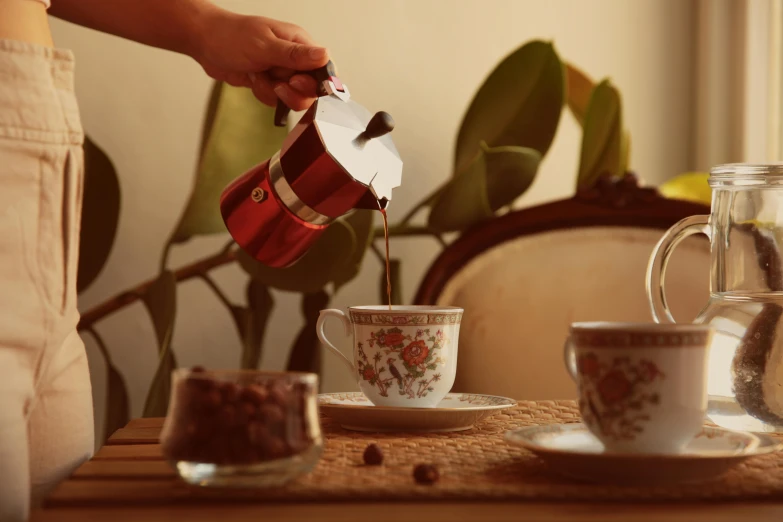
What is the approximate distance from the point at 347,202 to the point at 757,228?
13.5 inches

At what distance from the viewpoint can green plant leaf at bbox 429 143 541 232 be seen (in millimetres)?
1393

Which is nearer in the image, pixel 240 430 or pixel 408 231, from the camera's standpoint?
pixel 240 430

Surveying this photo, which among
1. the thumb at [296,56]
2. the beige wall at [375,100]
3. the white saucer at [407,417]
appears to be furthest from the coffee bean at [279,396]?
the beige wall at [375,100]

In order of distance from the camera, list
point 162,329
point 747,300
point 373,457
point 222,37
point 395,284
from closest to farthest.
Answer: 1. point 373,457
2. point 747,300
3. point 222,37
4. point 162,329
5. point 395,284

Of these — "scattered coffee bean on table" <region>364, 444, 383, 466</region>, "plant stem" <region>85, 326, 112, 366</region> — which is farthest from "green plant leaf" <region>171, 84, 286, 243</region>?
"scattered coffee bean on table" <region>364, 444, 383, 466</region>

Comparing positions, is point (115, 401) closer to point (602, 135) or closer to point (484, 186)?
point (484, 186)

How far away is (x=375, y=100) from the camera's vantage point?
5.49ft

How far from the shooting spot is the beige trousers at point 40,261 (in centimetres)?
68

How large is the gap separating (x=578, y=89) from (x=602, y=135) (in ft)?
0.51

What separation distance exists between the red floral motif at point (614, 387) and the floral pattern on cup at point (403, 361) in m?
0.22

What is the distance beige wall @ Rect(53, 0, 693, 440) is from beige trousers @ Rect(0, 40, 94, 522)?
833 mm

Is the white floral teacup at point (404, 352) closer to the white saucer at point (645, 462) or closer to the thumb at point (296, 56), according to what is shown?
the white saucer at point (645, 462)

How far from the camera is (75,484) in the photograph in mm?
532

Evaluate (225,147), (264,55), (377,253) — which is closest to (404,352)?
(264,55)
